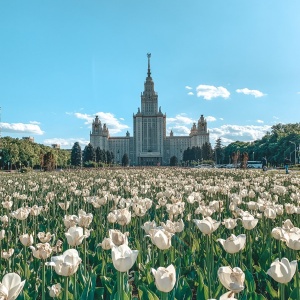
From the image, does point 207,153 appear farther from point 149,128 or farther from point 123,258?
point 123,258

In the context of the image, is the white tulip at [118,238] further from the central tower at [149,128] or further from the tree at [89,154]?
the central tower at [149,128]

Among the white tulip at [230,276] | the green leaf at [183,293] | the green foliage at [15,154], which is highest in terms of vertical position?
the green foliage at [15,154]

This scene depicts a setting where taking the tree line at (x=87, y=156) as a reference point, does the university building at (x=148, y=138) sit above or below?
above

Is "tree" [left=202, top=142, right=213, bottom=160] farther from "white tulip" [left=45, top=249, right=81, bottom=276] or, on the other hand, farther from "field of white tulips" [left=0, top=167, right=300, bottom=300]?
"white tulip" [left=45, top=249, right=81, bottom=276]

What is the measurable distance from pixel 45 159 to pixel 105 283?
33714 millimetres

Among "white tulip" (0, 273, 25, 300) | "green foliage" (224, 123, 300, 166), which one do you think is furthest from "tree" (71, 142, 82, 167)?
"white tulip" (0, 273, 25, 300)

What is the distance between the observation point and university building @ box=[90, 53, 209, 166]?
146500mm

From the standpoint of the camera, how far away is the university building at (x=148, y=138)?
146 meters

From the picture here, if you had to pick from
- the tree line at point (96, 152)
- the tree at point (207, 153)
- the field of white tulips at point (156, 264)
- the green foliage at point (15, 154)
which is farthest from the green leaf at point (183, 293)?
the tree at point (207, 153)

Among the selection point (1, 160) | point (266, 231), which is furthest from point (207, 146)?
point (266, 231)

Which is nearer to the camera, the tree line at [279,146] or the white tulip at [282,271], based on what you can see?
the white tulip at [282,271]

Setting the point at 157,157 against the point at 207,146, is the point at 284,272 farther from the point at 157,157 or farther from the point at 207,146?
the point at 157,157

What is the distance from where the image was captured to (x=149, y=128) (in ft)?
490

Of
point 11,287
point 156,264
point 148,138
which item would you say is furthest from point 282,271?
point 148,138
